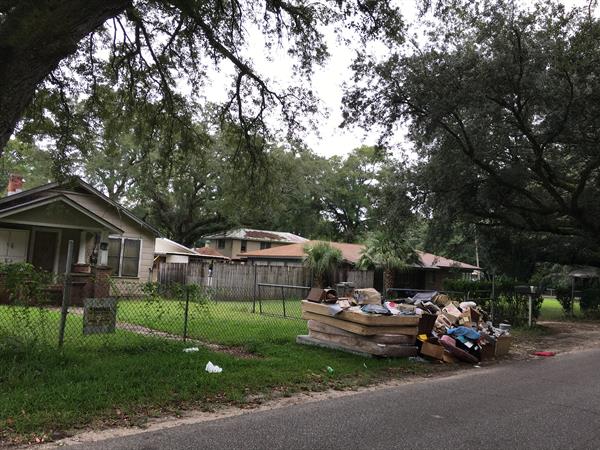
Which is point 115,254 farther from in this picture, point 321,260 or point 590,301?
point 590,301

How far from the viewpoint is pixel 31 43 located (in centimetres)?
588

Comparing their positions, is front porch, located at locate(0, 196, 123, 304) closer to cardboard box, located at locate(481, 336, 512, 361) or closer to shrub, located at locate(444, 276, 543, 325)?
cardboard box, located at locate(481, 336, 512, 361)

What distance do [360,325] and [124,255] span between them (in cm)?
1473

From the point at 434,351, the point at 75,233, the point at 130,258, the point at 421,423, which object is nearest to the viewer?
the point at 421,423

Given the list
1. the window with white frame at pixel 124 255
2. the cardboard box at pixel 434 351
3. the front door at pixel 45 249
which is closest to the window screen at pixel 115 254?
the window with white frame at pixel 124 255

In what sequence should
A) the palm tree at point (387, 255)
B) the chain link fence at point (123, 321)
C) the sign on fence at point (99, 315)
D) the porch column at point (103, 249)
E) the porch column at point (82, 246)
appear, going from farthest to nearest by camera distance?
1. the palm tree at point (387, 255)
2. the porch column at point (103, 249)
3. the porch column at point (82, 246)
4. the sign on fence at point (99, 315)
5. the chain link fence at point (123, 321)

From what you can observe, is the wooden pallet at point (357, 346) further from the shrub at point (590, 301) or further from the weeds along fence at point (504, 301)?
the shrub at point (590, 301)

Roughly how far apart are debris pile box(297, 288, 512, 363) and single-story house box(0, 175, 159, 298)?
8.76 metres

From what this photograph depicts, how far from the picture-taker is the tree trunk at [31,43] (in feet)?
19.0

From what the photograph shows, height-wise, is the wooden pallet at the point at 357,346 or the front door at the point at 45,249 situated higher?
the front door at the point at 45,249

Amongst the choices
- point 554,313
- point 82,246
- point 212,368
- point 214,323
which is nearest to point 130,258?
point 82,246

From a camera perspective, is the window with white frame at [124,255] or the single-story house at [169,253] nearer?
the window with white frame at [124,255]

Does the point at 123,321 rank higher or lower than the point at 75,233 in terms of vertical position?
lower

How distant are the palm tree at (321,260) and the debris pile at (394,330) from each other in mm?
14364
